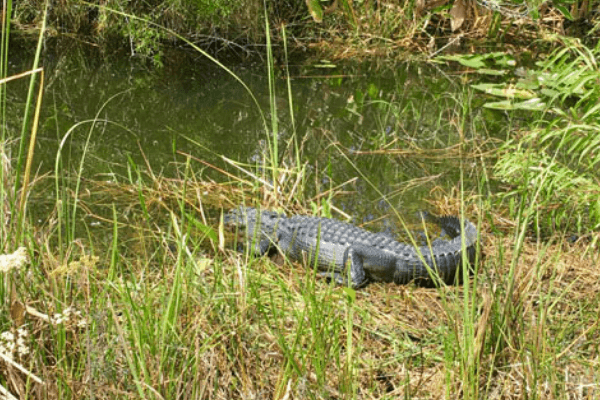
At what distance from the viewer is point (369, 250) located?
11.7 feet

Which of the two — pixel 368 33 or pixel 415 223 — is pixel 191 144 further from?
pixel 368 33

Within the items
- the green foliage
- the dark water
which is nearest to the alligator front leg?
the dark water

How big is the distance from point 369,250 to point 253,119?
270 cm

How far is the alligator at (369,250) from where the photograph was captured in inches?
136

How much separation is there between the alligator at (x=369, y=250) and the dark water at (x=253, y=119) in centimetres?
42

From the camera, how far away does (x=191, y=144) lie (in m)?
5.38

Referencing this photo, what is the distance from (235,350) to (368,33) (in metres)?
6.65

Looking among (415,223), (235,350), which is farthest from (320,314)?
(415,223)

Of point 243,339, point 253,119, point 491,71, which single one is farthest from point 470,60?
point 243,339

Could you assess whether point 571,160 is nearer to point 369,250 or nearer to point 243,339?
point 369,250

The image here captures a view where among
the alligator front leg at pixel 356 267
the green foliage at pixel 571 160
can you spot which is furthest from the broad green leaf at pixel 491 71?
the alligator front leg at pixel 356 267

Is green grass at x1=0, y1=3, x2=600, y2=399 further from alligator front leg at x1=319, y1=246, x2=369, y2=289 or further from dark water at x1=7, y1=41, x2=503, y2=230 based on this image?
dark water at x1=7, y1=41, x2=503, y2=230

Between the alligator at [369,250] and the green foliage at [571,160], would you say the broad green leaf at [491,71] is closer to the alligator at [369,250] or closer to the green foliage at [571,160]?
the green foliage at [571,160]

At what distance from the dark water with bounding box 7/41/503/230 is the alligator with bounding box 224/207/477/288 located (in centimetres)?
42
